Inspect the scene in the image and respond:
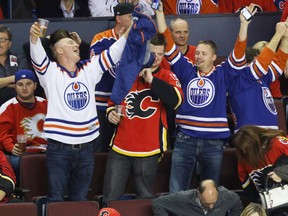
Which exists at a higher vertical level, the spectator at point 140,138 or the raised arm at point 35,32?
the raised arm at point 35,32

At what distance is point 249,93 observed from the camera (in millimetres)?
9336

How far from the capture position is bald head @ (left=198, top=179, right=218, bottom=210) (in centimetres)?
841

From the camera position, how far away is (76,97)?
8688 mm

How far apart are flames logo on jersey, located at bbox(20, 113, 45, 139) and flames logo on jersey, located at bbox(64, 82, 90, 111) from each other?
0.71m

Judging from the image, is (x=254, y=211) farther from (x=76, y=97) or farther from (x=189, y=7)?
(x=189, y=7)

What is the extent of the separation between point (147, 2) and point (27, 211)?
10.5 ft

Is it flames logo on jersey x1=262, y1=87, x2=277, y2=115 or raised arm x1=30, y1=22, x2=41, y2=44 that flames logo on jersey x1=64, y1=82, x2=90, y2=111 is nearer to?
raised arm x1=30, y1=22, x2=41, y2=44

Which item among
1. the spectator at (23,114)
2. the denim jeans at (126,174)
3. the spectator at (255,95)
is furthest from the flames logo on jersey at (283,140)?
the spectator at (23,114)

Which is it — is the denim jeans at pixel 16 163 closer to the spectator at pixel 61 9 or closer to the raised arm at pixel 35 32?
the raised arm at pixel 35 32

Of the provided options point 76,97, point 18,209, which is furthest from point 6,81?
point 18,209

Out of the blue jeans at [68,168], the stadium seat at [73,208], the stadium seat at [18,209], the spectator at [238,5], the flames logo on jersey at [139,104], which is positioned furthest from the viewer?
the spectator at [238,5]

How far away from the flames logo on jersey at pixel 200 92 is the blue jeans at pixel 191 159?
0.30 metres

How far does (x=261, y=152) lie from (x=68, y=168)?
1524mm

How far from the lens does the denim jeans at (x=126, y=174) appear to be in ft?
29.1
